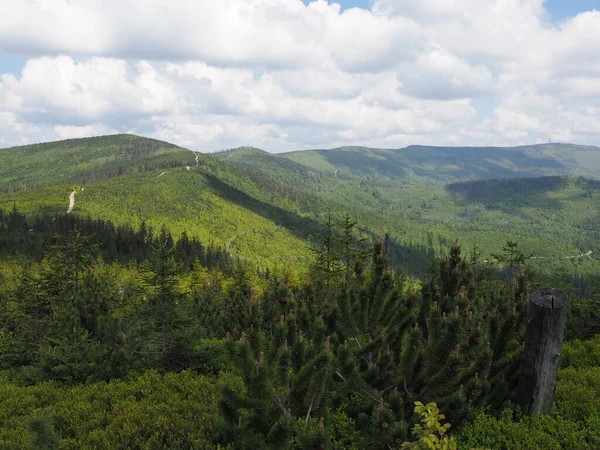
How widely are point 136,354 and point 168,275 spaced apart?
11.6 feet

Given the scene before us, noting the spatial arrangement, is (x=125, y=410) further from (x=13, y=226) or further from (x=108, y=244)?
(x=13, y=226)

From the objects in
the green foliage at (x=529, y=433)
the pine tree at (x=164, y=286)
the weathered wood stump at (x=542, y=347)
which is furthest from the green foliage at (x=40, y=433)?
the weathered wood stump at (x=542, y=347)

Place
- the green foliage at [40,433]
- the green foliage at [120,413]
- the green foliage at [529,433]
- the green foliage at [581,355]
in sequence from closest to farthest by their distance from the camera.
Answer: the green foliage at [40,433] < the green foliage at [529,433] < the green foliage at [120,413] < the green foliage at [581,355]

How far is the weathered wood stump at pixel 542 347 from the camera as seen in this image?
336 inches

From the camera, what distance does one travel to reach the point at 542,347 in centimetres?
868

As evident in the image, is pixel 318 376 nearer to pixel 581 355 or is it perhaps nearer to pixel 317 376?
pixel 317 376

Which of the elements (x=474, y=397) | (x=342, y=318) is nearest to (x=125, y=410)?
(x=342, y=318)

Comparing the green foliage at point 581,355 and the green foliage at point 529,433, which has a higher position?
the green foliage at point 529,433

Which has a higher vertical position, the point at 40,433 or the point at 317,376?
the point at 317,376

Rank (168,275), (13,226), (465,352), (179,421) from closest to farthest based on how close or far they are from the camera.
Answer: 1. (465,352)
2. (179,421)
3. (168,275)
4. (13,226)

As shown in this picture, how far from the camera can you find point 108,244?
119 metres

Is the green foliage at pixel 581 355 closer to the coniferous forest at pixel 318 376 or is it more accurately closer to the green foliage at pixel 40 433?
the coniferous forest at pixel 318 376

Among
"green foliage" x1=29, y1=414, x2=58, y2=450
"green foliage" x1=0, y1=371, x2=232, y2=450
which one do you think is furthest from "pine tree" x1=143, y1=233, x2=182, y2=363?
"green foliage" x1=29, y1=414, x2=58, y2=450

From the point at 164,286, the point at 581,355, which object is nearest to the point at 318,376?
the point at 164,286
